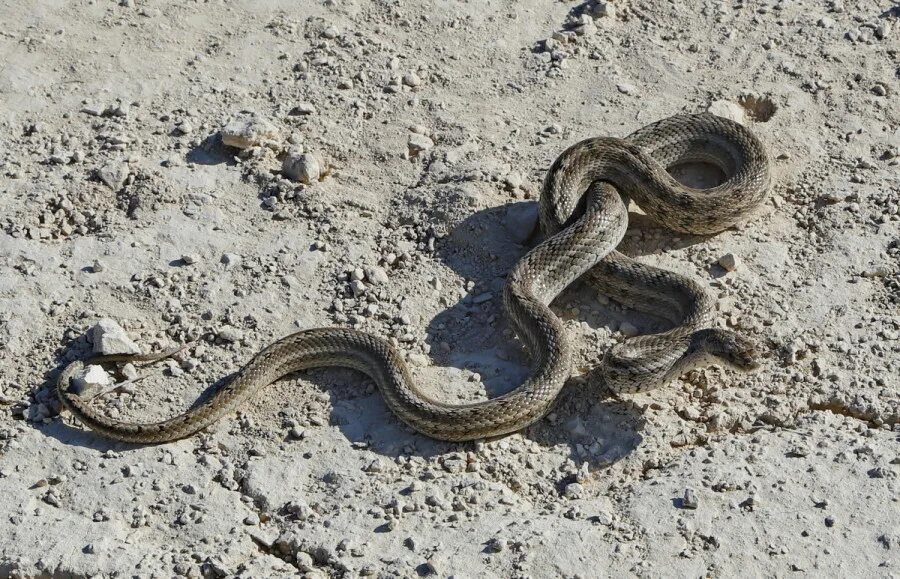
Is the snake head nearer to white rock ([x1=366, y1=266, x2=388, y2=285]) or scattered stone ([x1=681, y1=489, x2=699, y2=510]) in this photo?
scattered stone ([x1=681, y1=489, x2=699, y2=510])

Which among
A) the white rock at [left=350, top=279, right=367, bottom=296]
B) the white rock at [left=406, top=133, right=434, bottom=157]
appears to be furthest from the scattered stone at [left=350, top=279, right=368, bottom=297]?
the white rock at [left=406, top=133, right=434, bottom=157]

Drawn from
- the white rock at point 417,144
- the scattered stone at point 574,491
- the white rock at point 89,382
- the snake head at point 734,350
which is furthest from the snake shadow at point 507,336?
the white rock at point 89,382

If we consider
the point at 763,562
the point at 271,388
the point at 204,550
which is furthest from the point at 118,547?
the point at 763,562

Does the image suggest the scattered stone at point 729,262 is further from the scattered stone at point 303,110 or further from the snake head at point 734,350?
the scattered stone at point 303,110

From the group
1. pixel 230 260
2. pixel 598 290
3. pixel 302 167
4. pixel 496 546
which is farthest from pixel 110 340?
A: pixel 598 290

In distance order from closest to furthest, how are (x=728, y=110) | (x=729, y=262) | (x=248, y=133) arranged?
1. (x=729, y=262)
2. (x=248, y=133)
3. (x=728, y=110)

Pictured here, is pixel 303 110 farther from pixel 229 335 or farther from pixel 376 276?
pixel 229 335
